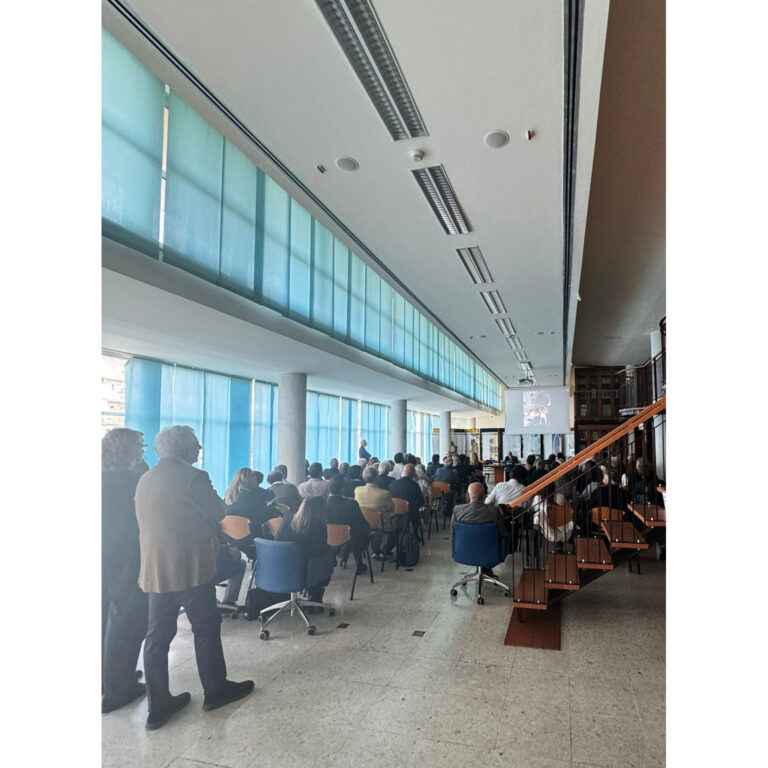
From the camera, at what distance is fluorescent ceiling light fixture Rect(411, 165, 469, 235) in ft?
12.5

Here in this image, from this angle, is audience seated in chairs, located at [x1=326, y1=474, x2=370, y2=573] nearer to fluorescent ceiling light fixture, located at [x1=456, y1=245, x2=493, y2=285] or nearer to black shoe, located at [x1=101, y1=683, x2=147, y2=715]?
black shoe, located at [x1=101, y1=683, x2=147, y2=715]

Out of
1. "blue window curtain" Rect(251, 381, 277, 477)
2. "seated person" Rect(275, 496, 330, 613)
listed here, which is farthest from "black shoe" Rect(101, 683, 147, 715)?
"blue window curtain" Rect(251, 381, 277, 477)

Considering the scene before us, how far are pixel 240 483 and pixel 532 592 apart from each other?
263 centimetres

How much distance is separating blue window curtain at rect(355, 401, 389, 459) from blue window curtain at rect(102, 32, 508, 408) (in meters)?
7.13

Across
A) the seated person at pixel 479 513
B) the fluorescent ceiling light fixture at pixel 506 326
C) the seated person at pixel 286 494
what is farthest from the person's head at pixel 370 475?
the fluorescent ceiling light fixture at pixel 506 326

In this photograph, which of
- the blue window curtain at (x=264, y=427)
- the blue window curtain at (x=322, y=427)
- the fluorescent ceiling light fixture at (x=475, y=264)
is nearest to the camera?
the fluorescent ceiling light fixture at (x=475, y=264)

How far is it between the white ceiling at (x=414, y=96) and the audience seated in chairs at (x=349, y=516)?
242cm

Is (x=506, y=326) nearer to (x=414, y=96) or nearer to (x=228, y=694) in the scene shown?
(x=414, y=96)

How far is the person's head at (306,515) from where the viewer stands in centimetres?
394

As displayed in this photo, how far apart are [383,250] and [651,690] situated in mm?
4149

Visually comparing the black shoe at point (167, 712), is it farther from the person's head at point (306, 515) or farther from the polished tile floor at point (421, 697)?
the person's head at point (306, 515)

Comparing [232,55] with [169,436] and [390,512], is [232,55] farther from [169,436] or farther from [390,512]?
[390,512]
